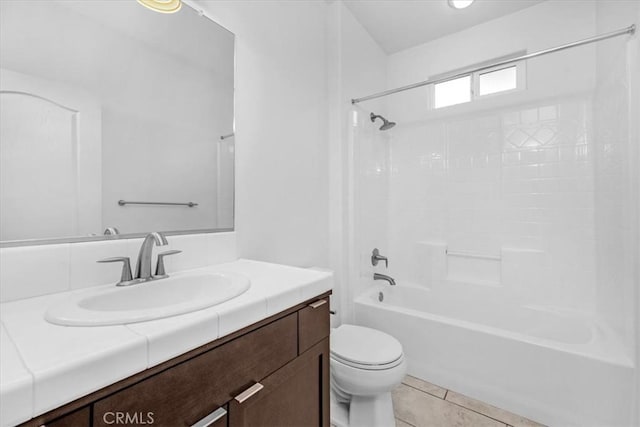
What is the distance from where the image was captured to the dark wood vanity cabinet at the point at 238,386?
0.48 meters

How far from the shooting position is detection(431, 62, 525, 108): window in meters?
2.23

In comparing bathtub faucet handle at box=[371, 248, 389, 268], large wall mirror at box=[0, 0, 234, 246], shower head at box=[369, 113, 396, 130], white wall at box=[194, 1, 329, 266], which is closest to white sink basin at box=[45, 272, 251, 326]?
large wall mirror at box=[0, 0, 234, 246]

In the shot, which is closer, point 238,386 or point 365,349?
point 238,386

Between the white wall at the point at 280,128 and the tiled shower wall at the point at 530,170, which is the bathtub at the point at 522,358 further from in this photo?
the white wall at the point at 280,128

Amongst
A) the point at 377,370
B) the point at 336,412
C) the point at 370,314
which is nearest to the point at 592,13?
the point at 370,314

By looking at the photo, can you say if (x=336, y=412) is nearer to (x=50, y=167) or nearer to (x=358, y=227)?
(x=358, y=227)

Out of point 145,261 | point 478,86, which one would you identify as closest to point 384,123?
point 478,86

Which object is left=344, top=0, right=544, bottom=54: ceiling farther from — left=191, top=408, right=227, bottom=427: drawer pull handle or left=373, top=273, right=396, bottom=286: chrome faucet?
left=191, top=408, right=227, bottom=427: drawer pull handle

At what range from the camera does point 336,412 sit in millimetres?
1514

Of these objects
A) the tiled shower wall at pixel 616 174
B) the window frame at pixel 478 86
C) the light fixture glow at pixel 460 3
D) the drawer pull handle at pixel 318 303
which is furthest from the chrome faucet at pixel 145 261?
the light fixture glow at pixel 460 3

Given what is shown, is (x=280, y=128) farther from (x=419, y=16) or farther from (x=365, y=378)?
(x=419, y=16)

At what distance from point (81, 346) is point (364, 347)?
1.26 meters

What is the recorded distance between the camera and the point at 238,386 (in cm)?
68

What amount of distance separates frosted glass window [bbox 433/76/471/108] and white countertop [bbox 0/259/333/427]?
2.53 meters
